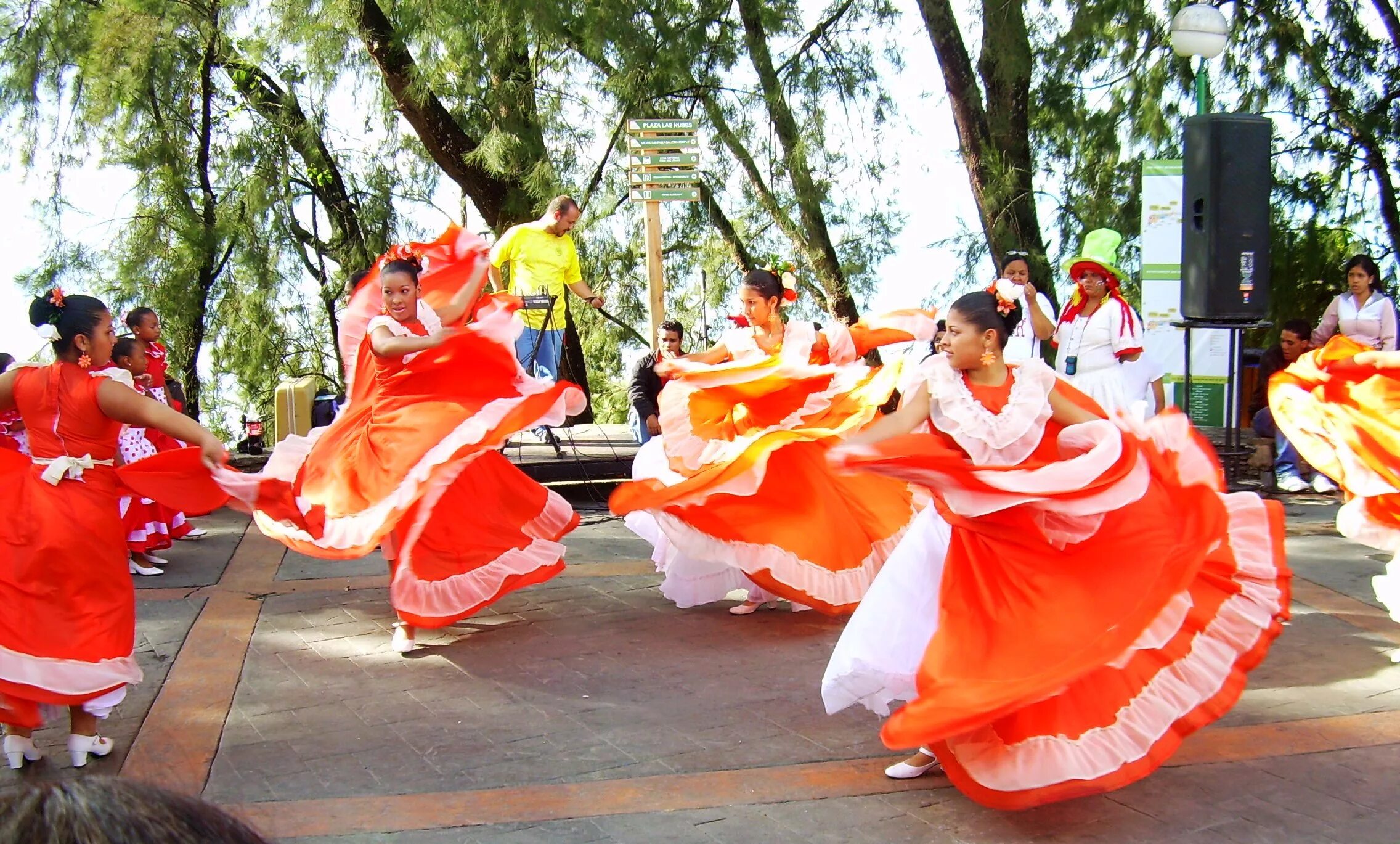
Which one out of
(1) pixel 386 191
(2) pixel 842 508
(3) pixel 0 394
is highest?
(1) pixel 386 191

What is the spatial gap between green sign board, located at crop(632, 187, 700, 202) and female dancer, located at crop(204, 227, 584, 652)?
4.11 meters

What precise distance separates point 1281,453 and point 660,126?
217 inches

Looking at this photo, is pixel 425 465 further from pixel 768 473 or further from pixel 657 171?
pixel 657 171

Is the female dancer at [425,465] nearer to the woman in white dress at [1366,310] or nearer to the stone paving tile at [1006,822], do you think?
the stone paving tile at [1006,822]

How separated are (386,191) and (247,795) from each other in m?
11.1

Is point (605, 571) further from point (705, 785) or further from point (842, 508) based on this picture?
point (705, 785)

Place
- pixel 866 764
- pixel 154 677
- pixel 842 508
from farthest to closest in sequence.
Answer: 1. pixel 842 508
2. pixel 154 677
3. pixel 866 764

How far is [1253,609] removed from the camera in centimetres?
409

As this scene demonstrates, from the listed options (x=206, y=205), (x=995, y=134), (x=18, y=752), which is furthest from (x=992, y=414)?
Answer: (x=206, y=205)

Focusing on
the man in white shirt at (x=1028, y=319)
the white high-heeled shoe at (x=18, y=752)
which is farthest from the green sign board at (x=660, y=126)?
the white high-heeled shoe at (x=18, y=752)

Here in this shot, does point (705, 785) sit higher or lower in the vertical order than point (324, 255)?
lower

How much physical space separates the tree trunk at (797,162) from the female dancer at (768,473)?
5.33 meters

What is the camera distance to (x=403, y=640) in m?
5.88

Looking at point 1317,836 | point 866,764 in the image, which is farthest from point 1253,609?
point 866,764
